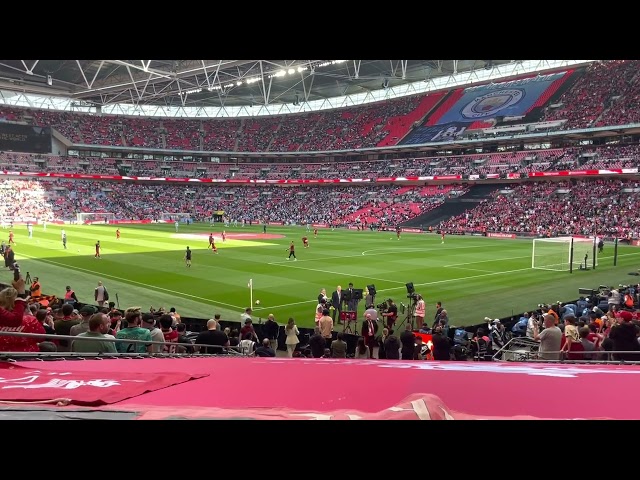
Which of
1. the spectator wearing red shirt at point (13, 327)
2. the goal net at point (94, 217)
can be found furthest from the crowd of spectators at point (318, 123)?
the spectator wearing red shirt at point (13, 327)

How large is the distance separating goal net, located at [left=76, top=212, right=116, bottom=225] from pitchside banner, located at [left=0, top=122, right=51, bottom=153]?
1761 cm

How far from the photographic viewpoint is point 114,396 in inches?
131

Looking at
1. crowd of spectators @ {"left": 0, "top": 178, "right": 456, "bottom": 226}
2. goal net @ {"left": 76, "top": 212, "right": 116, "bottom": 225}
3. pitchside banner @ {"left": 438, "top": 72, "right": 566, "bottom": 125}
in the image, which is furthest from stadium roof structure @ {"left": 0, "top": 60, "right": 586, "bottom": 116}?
goal net @ {"left": 76, "top": 212, "right": 116, "bottom": 225}

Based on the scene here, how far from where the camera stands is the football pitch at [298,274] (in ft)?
71.0

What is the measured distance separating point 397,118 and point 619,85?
34.1 metres

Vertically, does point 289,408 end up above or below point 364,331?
above

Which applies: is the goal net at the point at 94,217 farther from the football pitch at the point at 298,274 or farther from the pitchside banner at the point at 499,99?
the pitchside banner at the point at 499,99

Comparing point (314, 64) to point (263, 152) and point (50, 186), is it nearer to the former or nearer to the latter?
point (263, 152)

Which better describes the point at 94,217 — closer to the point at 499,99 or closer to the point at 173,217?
the point at 173,217

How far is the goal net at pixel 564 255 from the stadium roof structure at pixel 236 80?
33.9 m

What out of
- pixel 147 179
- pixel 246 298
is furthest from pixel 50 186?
pixel 246 298

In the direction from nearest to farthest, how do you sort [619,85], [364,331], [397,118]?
[364,331]
[619,85]
[397,118]
